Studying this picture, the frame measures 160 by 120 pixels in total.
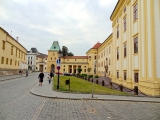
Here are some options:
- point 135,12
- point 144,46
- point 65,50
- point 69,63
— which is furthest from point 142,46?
point 65,50

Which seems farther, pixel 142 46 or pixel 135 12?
pixel 135 12

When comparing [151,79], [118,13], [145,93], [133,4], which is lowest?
[145,93]

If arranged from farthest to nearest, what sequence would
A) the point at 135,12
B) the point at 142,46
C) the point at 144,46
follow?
the point at 135,12 → the point at 142,46 → the point at 144,46

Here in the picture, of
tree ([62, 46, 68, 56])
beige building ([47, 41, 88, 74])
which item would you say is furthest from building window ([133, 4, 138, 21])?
tree ([62, 46, 68, 56])

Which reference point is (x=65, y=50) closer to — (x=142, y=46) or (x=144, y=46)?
(x=142, y=46)

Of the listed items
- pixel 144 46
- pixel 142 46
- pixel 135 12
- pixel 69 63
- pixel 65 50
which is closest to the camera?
pixel 144 46

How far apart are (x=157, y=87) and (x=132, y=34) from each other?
25.0 ft

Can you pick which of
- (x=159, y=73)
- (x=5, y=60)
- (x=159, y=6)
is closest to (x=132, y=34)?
(x=159, y=6)

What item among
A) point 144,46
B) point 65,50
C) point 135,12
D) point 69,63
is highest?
point 65,50

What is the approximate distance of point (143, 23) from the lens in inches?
607

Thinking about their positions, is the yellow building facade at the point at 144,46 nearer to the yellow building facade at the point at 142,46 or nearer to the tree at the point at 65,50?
the yellow building facade at the point at 142,46

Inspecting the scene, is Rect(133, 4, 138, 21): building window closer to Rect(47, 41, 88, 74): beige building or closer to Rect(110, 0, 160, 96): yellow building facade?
Rect(110, 0, 160, 96): yellow building facade

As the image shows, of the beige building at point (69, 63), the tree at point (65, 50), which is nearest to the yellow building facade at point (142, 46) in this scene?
the beige building at point (69, 63)

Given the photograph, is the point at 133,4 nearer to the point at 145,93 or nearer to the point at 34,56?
the point at 145,93
